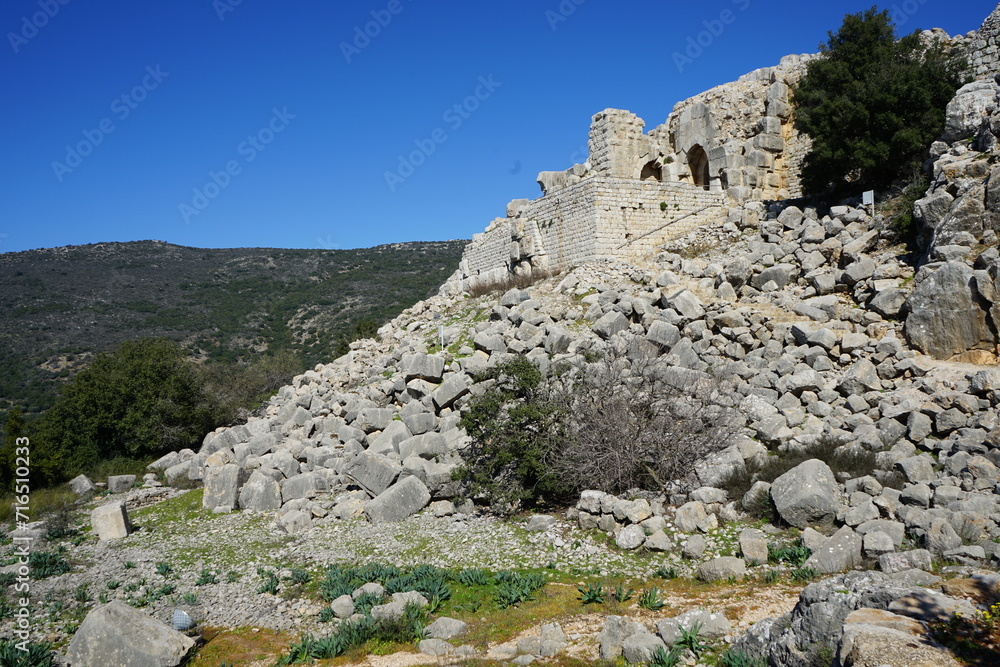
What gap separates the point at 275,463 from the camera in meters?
13.5

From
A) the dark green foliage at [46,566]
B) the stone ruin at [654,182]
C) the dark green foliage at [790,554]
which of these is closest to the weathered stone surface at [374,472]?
the dark green foliage at [46,566]

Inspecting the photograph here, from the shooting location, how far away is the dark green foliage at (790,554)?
7.02 m

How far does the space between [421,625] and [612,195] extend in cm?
1324

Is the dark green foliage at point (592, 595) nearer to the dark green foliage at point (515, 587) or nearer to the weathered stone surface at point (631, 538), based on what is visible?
the dark green foliage at point (515, 587)

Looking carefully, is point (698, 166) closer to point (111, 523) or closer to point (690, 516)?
point (690, 516)

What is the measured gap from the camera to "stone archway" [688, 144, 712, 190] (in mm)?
22656

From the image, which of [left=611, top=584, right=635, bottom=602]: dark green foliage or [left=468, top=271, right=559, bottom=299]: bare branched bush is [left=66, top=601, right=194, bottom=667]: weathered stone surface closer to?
[left=611, top=584, right=635, bottom=602]: dark green foliage

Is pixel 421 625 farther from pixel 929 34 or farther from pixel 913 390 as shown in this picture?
pixel 929 34

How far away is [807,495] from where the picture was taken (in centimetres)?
775

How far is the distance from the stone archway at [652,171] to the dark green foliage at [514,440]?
44.0ft

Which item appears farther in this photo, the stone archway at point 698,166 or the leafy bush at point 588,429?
the stone archway at point 698,166

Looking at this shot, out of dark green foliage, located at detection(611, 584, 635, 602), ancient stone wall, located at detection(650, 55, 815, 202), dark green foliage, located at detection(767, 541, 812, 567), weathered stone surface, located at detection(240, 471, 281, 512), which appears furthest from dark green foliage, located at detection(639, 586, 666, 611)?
ancient stone wall, located at detection(650, 55, 815, 202)

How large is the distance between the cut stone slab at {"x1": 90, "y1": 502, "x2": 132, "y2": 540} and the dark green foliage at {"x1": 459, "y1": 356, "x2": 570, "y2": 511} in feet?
20.1

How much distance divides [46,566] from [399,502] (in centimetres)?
519
